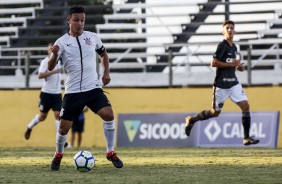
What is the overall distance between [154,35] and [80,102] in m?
15.3

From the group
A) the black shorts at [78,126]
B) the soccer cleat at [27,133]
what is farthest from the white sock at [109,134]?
the black shorts at [78,126]

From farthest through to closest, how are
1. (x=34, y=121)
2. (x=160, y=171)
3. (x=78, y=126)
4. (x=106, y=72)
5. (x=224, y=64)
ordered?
(x=78, y=126) < (x=34, y=121) < (x=224, y=64) < (x=106, y=72) < (x=160, y=171)

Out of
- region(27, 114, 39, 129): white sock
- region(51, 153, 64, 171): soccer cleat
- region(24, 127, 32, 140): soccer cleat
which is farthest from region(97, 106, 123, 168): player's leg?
region(24, 127, 32, 140): soccer cleat

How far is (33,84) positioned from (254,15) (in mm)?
7031

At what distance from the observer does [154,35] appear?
1117 inches

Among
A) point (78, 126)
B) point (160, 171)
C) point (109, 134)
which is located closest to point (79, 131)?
point (78, 126)

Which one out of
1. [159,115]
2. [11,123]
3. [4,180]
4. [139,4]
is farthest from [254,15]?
[4,180]

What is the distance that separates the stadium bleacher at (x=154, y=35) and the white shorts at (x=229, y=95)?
5.51m

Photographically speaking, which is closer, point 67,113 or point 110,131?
point 67,113

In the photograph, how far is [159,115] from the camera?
23.8m

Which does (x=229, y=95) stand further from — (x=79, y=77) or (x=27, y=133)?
(x=27, y=133)

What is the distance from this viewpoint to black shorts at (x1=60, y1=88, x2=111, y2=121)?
1319 centimetres

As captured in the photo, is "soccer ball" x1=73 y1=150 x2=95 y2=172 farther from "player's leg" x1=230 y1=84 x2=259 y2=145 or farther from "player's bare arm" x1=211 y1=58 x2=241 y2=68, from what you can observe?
"player's leg" x1=230 y1=84 x2=259 y2=145

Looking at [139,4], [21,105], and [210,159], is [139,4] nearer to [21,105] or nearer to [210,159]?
[21,105]
